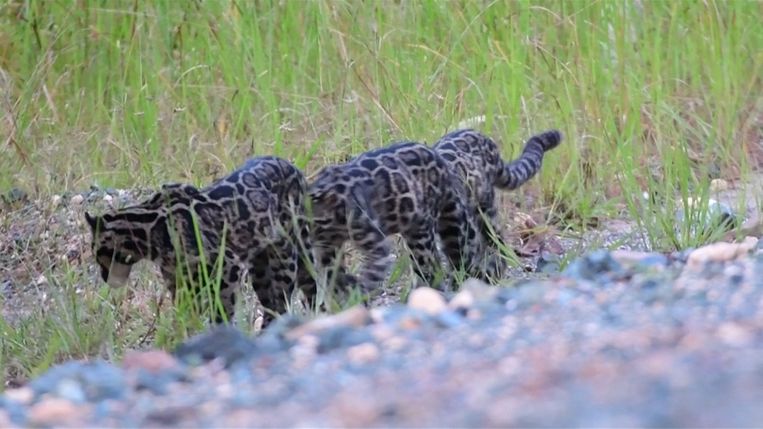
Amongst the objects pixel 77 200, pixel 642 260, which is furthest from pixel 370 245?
pixel 77 200

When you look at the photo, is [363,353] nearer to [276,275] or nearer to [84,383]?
[84,383]

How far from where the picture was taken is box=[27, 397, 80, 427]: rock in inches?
116

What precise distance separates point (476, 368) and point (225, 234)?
2.54 metres

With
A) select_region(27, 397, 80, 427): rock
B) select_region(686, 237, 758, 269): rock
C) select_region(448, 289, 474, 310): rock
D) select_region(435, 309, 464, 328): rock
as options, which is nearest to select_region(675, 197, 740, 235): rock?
select_region(686, 237, 758, 269): rock

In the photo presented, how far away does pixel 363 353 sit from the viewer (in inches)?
130

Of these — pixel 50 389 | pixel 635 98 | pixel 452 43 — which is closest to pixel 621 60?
pixel 635 98

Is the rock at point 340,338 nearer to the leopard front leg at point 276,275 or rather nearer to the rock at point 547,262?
the leopard front leg at point 276,275

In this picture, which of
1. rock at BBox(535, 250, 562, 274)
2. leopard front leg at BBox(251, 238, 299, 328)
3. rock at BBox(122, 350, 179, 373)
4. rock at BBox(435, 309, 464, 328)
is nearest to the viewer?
rock at BBox(122, 350, 179, 373)

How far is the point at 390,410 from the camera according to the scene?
2.70 metres

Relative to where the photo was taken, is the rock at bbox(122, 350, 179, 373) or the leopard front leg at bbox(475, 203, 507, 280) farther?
the leopard front leg at bbox(475, 203, 507, 280)

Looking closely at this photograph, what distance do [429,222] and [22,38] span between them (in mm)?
3510

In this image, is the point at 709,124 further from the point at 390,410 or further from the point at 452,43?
the point at 390,410

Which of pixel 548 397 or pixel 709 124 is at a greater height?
pixel 548 397

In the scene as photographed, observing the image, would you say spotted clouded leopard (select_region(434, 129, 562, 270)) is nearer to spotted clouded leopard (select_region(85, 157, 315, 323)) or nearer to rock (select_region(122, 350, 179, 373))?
spotted clouded leopard (select_region(85, 157, 315, 323))
